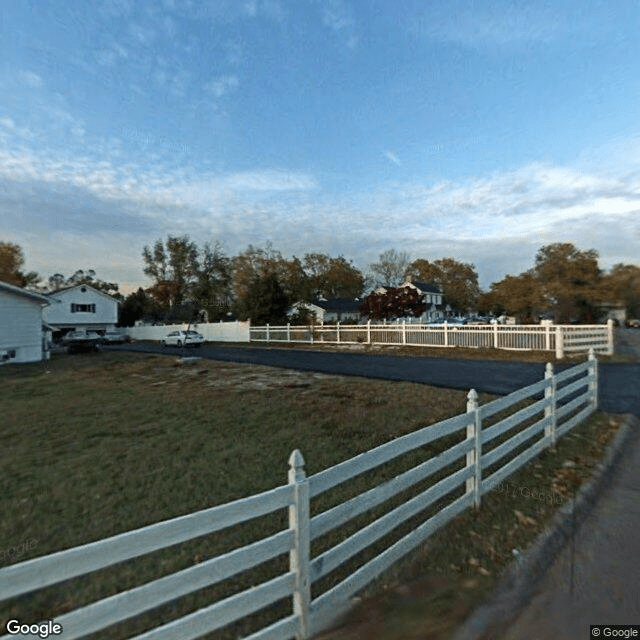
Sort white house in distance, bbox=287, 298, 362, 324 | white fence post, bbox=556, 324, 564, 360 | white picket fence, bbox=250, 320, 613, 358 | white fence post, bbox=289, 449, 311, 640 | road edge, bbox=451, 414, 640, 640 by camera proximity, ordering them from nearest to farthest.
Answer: white fence post, bbox=289, 449, 311, 640 → road edge, bbox=451, 414, 640, 640 → white fence post, bbox=556, 324, 564, 360 → white picket fence, bbox=250, 320, 613, 358 → white house in distance, bbox=287, 298, 362, 324

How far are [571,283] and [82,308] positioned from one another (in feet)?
170

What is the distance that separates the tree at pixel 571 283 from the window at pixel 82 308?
48.5m

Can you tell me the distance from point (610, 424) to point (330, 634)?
6975 millimetres

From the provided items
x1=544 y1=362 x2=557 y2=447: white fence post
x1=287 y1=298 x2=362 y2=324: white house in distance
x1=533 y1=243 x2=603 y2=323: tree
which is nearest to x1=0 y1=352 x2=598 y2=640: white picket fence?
x1=544 y1=362 x2=557 y2=447: white fence post

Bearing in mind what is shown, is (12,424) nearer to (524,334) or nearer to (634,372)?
(634,372)

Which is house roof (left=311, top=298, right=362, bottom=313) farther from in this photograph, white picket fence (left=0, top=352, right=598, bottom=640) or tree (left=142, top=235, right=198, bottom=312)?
white picket fence (left=0, top=352, right=598, bottom=640)

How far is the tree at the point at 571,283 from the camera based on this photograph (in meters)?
42.3

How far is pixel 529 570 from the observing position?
3229mm

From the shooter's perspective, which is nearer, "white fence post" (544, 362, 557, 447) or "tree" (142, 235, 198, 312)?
"white fence post" (544, 362, 557, 447)

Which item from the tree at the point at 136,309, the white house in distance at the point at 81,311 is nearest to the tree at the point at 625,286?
the white house in distance at the point at 81,311

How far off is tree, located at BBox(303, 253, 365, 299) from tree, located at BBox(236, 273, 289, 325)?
3791 centimetres

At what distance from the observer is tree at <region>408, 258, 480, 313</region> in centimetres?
8956

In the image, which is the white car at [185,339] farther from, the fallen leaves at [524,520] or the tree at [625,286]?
the tree at [625,286]

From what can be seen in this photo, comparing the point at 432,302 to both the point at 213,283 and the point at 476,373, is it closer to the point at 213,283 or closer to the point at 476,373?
the point at 213,283
